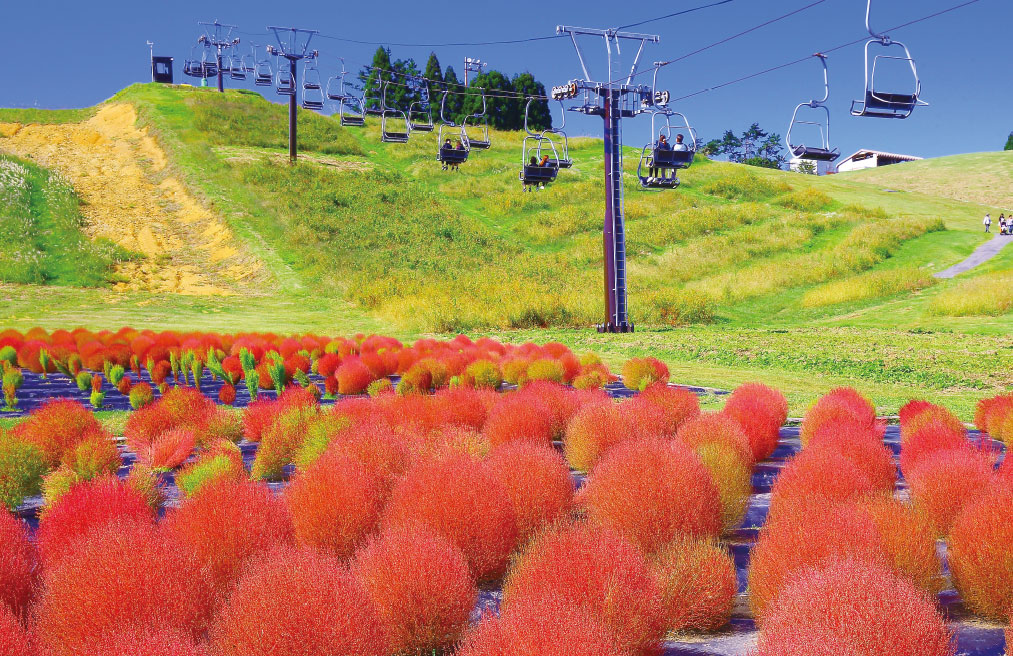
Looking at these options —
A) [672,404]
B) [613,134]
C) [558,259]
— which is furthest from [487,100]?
[672,404]

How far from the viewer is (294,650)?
2.73m

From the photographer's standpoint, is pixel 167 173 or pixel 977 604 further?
pixel 167 173

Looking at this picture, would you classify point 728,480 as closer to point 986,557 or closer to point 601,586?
point 986,557

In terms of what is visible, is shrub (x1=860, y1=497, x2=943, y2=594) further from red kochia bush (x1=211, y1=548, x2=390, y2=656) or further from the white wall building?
the white wall building

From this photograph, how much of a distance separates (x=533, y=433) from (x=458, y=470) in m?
A: 2.69

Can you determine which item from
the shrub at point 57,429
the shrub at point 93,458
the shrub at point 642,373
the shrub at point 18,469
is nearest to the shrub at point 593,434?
the shrub at point 93,458

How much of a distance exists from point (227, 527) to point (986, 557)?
4.01m

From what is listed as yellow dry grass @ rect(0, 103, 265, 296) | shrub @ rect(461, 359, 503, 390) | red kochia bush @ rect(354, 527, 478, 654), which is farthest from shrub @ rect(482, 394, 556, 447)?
yellow dry grass @ rect(0, 103, 265, 296)

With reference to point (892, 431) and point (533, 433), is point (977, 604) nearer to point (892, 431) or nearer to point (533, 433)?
point (533, 433)

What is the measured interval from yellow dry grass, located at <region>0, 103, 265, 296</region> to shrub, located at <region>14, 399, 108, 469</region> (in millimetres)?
25718

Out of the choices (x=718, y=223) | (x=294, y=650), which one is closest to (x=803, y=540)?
(x=294, y=650)

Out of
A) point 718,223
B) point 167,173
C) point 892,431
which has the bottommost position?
point 892,431

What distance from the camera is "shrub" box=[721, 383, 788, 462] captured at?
24.5ft

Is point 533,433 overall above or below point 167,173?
below
